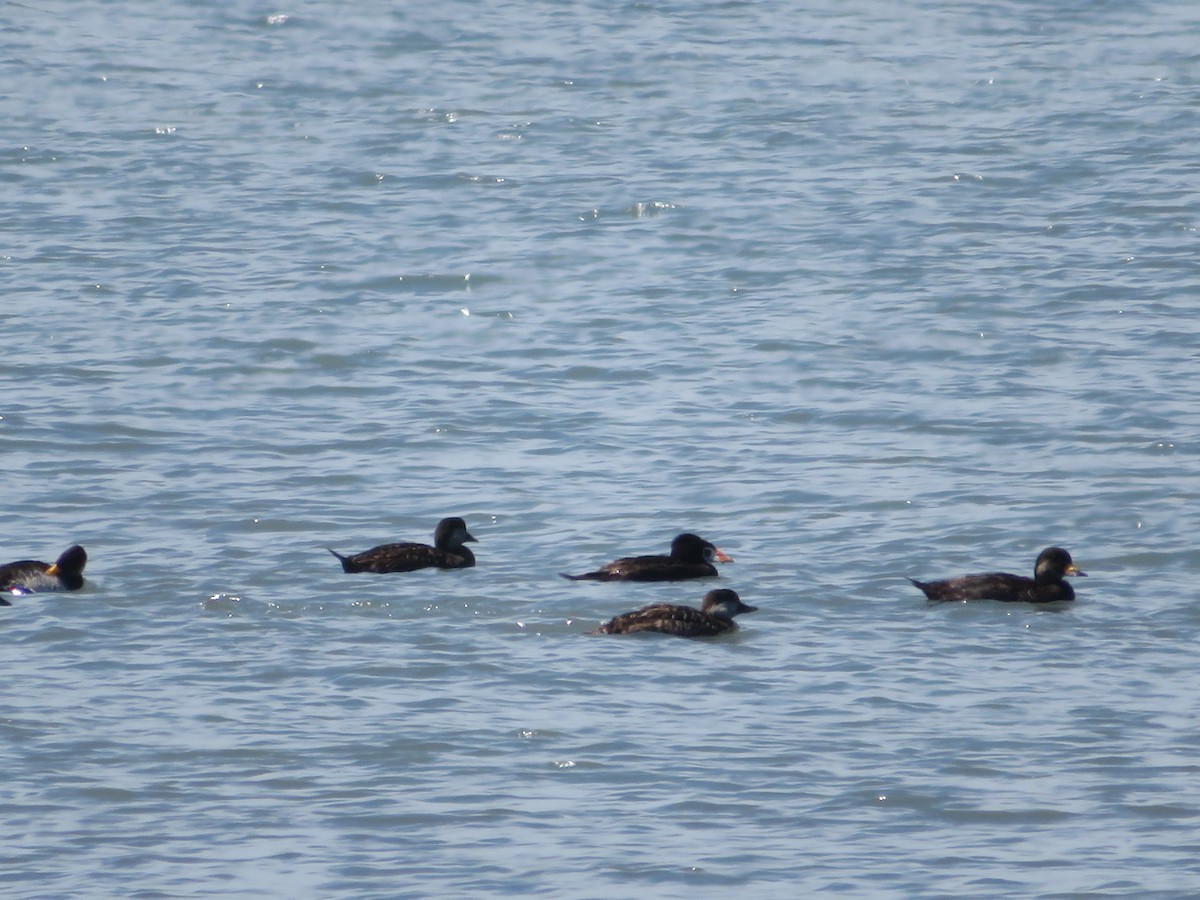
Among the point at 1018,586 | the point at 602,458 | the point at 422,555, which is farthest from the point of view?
the point at 602,458

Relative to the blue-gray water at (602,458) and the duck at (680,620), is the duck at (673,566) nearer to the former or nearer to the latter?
the blue-gray water at (602,458)

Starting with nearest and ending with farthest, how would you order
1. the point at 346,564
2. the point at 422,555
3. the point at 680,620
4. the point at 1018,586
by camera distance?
the point at 680,620 < the point at 1018,586 < the point at 346,564 < the point at 422,555

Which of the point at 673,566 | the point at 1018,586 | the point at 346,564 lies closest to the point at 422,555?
the point at 346,564

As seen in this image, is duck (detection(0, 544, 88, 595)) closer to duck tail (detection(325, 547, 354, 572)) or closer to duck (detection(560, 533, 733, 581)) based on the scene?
duck tail (detection(325, 547, 354, 572))

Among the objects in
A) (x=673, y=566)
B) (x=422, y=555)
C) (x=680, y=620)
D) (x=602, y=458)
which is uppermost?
(x=602, y=458)

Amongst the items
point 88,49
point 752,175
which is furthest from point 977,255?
point 88,49

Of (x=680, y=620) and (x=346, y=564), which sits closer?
(x=680, y=620)

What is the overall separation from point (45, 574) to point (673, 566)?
353 centimetres

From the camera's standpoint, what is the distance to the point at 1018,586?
12.2 meters

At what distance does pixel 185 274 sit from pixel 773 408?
7.46 m

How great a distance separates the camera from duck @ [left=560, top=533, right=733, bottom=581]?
41.7 feet

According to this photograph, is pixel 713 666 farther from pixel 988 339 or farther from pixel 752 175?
pixel 752 175

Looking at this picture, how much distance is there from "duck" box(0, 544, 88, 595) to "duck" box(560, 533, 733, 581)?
275 centimetres

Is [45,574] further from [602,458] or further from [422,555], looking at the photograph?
[602,458]
